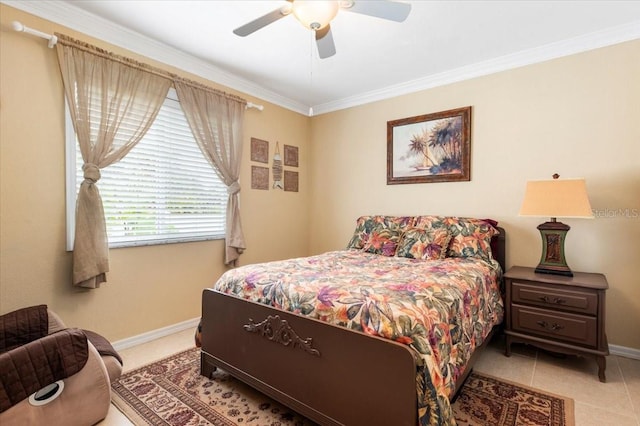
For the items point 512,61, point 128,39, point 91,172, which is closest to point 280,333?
point 91,172

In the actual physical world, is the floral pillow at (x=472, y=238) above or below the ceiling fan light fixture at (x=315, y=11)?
below

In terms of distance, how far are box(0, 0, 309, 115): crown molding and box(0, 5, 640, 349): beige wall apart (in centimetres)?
7

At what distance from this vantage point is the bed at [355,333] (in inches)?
52.1

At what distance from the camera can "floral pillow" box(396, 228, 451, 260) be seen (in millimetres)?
2854

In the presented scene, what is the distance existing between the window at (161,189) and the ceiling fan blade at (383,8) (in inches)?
80.8

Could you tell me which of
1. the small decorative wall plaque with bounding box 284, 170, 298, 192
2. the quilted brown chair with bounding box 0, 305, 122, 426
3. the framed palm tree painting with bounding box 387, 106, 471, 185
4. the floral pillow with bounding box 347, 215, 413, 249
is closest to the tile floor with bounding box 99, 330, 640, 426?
the quilted brown chair with bounding box 0, 305, 122, 426

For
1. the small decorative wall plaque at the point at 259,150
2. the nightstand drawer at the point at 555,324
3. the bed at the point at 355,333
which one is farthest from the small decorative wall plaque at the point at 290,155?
the nightstand drawer at the point at 555,324

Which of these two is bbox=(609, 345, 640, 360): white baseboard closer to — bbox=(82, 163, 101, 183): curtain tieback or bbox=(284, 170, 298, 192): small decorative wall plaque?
bbox=(284, 170, 298, 192): small decorative wall plaque

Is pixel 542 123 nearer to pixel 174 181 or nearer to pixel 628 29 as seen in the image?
pixel 628 29

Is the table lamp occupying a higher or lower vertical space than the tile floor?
higher

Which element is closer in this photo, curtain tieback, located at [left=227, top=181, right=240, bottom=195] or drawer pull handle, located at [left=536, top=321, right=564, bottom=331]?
drawer pull handle, located at [left=536, top=321, right=564, bottom=331]

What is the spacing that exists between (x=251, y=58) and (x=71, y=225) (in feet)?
7.00

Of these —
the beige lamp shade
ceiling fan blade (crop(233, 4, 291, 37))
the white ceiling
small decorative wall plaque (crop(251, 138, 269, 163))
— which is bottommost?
the beige lamp shade

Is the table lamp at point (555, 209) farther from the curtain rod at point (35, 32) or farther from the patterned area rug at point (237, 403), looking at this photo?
the curtain rod at point (35, 32)
